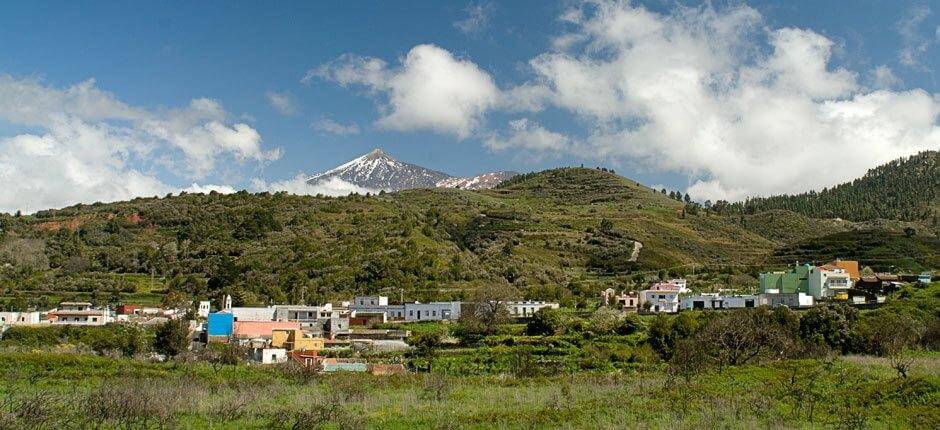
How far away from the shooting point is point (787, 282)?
176 ft

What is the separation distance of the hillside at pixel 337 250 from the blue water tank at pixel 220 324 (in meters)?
10.5

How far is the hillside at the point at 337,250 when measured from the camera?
62594 mm

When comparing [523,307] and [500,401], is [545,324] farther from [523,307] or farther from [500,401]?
[500,401]

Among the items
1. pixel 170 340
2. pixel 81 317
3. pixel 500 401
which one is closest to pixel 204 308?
pixel 81 317

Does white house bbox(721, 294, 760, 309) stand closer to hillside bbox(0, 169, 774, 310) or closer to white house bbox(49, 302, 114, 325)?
hillside bbox(0, 169, 774, 310)

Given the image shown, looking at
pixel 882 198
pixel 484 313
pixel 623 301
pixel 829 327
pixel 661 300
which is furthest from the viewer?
pixel 882 198

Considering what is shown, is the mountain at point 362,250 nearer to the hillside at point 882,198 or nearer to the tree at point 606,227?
the tree at point 606,227

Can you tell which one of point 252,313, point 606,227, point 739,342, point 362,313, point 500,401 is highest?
point 606,227

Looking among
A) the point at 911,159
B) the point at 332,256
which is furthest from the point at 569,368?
A: the point at 911,159

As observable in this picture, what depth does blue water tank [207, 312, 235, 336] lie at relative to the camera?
1783 inches

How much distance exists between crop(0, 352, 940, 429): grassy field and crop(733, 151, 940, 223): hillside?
10697 cm

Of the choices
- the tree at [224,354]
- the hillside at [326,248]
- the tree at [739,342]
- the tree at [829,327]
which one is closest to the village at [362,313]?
the tree at [224,354]

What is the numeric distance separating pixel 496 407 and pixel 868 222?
114656 mm

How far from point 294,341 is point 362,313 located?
12.3m
